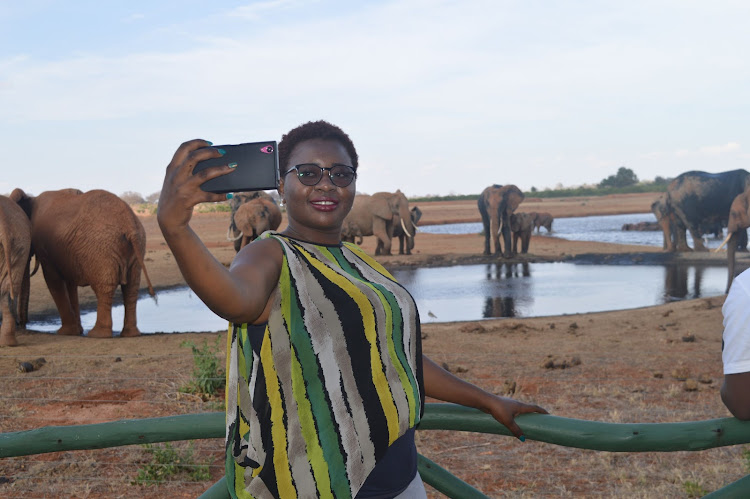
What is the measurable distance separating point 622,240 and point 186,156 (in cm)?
3079

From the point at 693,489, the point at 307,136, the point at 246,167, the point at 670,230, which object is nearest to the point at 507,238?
the point at 670,230

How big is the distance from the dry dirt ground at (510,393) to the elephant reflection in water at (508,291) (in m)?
1.47

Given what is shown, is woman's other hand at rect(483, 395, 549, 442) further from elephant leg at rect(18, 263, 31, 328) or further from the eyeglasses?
elephant leg at rect(18, 263, 31, 328)

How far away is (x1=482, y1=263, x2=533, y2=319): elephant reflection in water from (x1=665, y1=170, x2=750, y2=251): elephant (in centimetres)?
544

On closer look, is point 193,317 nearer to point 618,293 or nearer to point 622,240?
point 618,293

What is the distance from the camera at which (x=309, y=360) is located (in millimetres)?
1513

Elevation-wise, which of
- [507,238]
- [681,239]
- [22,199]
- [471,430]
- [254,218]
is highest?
[22,199]

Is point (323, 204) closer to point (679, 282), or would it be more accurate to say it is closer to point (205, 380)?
point (205, 380)

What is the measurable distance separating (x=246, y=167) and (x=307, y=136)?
17.7 inches

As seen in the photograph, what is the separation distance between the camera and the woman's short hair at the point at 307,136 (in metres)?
1.82

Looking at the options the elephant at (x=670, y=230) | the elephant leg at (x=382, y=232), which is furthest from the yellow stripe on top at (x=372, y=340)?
the elephant at (x=670, y=230)

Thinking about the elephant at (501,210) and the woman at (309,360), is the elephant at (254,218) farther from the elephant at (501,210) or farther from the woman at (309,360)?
the woman at (309,360)

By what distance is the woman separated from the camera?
56.7 inches

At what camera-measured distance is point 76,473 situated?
467cm
